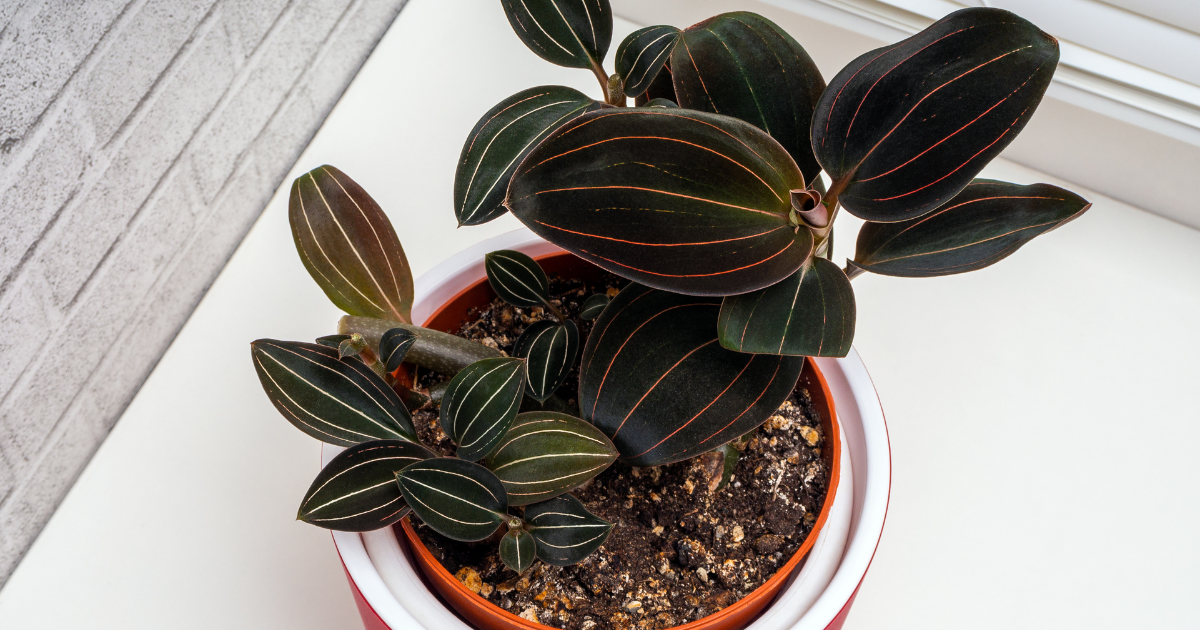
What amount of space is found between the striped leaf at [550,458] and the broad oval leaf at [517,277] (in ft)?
0.54

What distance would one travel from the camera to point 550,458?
550mm

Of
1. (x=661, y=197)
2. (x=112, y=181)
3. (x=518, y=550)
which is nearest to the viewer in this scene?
(x=661, y=197)

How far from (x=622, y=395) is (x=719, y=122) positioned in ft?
0.67

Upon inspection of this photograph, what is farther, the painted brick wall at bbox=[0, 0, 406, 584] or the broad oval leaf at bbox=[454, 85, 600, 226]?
the painted brick wall at bbox=[0, 0, 406, 584]

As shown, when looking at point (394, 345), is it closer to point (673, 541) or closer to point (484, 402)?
point (484, 402)

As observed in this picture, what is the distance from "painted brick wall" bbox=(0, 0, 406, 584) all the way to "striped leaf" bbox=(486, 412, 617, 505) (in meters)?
0.66

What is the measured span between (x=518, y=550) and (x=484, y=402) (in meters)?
0.11

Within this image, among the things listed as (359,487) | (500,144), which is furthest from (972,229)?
(359,487)

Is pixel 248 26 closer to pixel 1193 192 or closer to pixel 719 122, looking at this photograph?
pixel 719 122

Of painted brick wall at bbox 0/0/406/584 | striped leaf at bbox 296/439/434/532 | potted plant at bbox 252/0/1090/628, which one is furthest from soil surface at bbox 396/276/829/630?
painted brick wall at bbox 0/0/406/584

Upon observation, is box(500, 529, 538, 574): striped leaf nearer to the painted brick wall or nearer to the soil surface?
the soil surface

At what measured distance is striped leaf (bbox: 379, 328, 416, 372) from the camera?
0.58 m

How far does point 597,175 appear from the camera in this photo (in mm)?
448

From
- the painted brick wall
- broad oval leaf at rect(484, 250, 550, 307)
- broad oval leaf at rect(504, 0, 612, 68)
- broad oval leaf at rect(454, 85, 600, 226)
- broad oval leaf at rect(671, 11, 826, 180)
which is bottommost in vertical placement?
the painted brick wall
